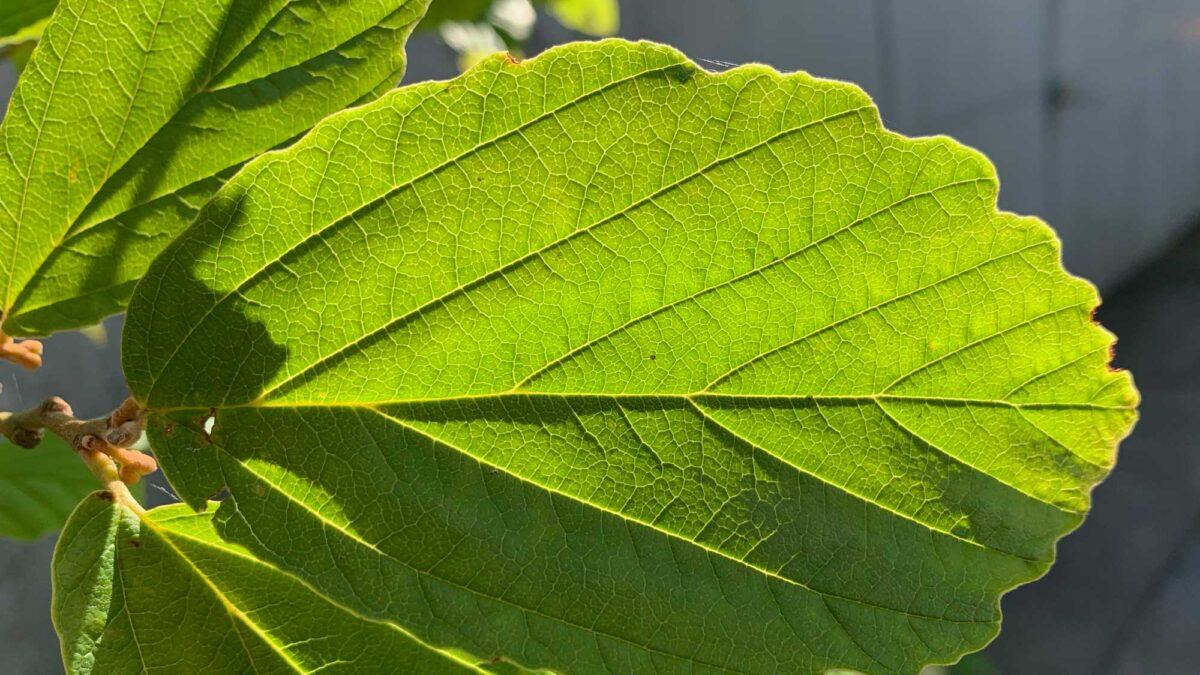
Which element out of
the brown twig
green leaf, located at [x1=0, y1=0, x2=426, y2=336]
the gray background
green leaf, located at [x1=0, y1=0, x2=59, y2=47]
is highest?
green leaf, located at [x1=0, y1=0, x2=59, y2=47]

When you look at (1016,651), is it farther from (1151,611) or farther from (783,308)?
(783,308)

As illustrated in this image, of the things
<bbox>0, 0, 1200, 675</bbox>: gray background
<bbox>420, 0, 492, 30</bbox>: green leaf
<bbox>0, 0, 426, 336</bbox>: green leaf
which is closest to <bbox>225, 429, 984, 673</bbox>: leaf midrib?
<bbox>0, 0, 426, 336</bbox>: green leaf

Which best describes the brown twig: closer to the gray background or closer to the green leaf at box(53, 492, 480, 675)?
the green leaf at box(53, 492, 480, 675)

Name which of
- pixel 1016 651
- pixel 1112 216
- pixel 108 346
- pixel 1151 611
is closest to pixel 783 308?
pixel 108 346

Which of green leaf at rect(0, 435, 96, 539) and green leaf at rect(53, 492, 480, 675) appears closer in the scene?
green leaf at rect(53, 492, 480, 675)

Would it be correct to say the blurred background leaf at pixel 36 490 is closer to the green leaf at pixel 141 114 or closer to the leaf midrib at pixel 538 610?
the green leaf at pixel 141 114

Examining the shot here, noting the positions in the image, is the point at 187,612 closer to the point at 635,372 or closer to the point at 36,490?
the point at 635,372

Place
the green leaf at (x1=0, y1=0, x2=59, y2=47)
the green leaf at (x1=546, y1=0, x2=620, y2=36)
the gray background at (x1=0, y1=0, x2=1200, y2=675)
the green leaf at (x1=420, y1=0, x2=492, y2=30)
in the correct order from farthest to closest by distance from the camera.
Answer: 1. the gray background at (x1=0, y1=0, x2=1200, y2=675)
2. the green leaf at (x1=546, y1=0, x2=620, y2=36)
3. the green leaf at (x1=420, y1=0, x2=492, y2=30)
4. the green leaf at (x1=0, y1=0, x2=59, y2=47)
